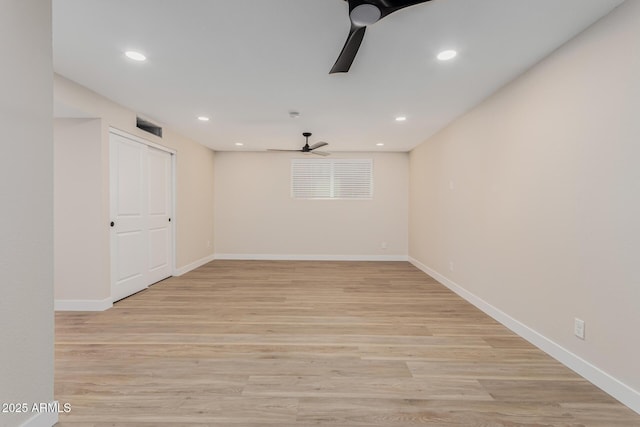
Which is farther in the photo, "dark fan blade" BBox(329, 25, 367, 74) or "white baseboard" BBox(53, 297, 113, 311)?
"white baseboard" BBox(53, 297, 113, 311)

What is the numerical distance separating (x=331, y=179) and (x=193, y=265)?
3.29 m

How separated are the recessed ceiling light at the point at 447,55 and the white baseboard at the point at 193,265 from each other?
4.71 meters

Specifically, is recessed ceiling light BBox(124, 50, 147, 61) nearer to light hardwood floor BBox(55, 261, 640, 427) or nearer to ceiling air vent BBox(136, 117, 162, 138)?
ceiling air vent BBox(136, 117, 162, 138)

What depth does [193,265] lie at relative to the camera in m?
5.29

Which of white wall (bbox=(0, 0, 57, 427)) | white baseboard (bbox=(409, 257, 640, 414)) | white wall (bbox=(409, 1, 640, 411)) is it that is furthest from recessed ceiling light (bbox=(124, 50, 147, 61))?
white baseboard (bbox=(409, 257, 640, 414))

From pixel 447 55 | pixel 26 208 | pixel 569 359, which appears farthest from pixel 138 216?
pixel 569 359

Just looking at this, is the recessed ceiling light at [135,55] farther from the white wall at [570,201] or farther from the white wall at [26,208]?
the white wall at [570,201]

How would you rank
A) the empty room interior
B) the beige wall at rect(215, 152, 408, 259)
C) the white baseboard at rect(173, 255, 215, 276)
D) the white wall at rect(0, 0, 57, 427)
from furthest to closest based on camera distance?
the beige wall at rect(215, 152, 408, 259) < the white baseboard at rect(173, 255, 215, 276) < the empty room interior < the white wall at rect(0, 0, 57, 427)

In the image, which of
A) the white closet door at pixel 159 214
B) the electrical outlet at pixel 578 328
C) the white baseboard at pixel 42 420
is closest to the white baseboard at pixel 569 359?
the electrical outlet at pixel 578 328

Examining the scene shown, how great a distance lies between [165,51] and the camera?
2.18 meters

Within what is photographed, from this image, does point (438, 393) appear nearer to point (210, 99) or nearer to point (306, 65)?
point (306, 65)

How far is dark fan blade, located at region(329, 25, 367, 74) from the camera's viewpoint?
1.55 metres

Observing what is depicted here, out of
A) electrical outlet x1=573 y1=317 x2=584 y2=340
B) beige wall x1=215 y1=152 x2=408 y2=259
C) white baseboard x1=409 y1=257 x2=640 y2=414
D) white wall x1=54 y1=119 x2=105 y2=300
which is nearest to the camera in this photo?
white baseboard x1=409 y1=257 x2=640 y2=414

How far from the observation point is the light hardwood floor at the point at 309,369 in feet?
5.12
